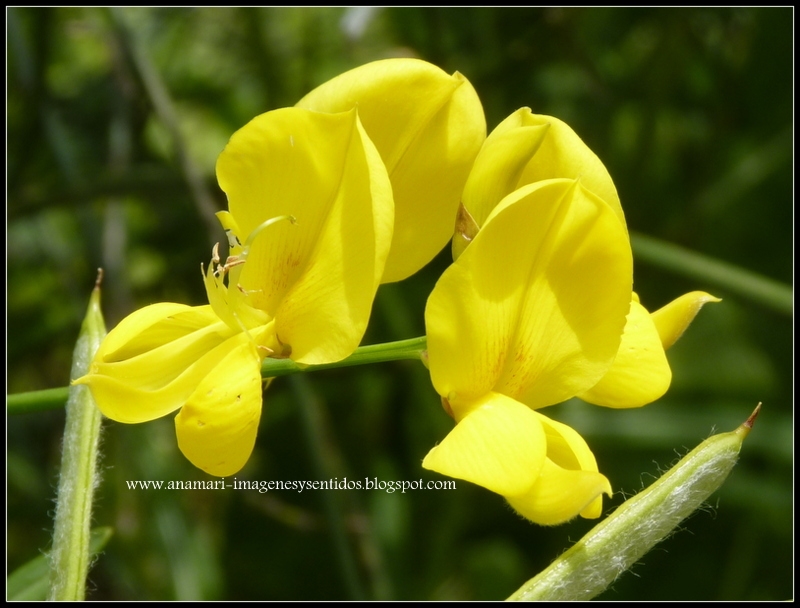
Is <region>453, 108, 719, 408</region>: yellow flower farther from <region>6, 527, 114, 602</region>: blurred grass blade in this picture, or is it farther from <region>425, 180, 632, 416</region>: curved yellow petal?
<region>6, 527, 114, 602</region>: blurred grass blade

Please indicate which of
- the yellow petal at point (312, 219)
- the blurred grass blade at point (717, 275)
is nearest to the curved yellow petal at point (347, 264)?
the yellow petal at point (312, 219)

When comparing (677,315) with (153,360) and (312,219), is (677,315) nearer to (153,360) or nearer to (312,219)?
(312,219)

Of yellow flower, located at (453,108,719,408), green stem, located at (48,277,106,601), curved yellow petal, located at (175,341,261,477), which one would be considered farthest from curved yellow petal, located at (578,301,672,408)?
green stem, located at (48,277,106,601)

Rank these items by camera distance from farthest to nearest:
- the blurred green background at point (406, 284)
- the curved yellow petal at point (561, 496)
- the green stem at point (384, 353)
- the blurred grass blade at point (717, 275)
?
the blurred green background at point (406, 284)
the blurred grass blade at point (717, 275)
the green stem at point (384, 353)
the curved yellow petal at point (561, 496)

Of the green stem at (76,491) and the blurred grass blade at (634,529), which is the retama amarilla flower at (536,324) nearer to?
the blurred grass blade at (634,529)

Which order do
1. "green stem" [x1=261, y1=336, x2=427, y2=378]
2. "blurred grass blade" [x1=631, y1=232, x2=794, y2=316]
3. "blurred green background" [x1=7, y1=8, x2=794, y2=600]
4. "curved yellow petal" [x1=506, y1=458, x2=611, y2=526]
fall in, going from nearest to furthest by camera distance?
"curved yellow petal" [x1=506, y1=458, x2=611, y2=526]
"green stem" [x1=261, y1=336, x2=427, y2=378]
"blurred grass blade" [x1=631, y1=232, x2=794, y2=316]
"blurred green background" [x1=7, y1=8, x2=794, y2=600]
